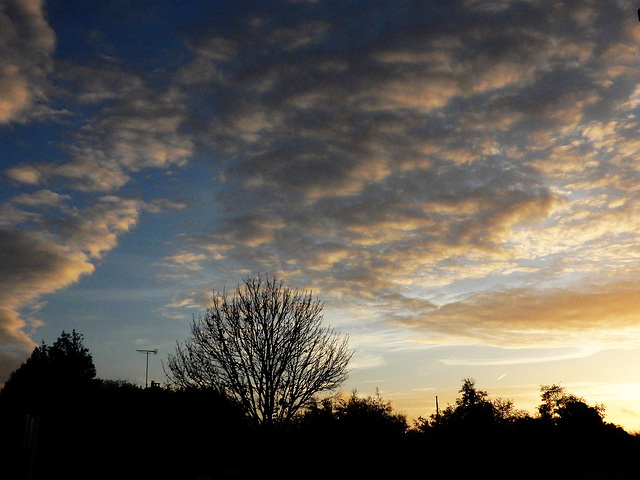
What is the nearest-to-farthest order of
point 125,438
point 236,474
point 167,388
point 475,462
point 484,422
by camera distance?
point 236,474 < point 125,438 < point 167,388 < point 475,462 < point 484,422

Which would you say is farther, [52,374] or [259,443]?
[52,374]

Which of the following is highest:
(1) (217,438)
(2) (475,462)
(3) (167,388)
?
(3) (167,388)

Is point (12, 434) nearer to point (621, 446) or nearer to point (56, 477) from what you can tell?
point (56, 477)

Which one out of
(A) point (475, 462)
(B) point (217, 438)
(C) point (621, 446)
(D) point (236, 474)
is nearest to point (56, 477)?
(B) point (217, 438)

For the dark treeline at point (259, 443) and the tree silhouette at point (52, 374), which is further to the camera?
the tree silhouette at point (52, 374)

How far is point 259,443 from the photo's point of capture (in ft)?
109

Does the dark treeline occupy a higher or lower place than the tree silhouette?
lower

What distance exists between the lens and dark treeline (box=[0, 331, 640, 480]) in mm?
31078

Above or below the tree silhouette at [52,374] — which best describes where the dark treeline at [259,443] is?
below

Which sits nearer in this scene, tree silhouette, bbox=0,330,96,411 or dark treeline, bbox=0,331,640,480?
dark treeline, bbox=0,331,640,480

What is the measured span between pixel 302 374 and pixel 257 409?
3497 millimetres

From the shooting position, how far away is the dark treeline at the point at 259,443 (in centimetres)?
3108

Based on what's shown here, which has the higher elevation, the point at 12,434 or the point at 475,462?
the point at 12,434

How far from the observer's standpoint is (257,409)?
3344cm
